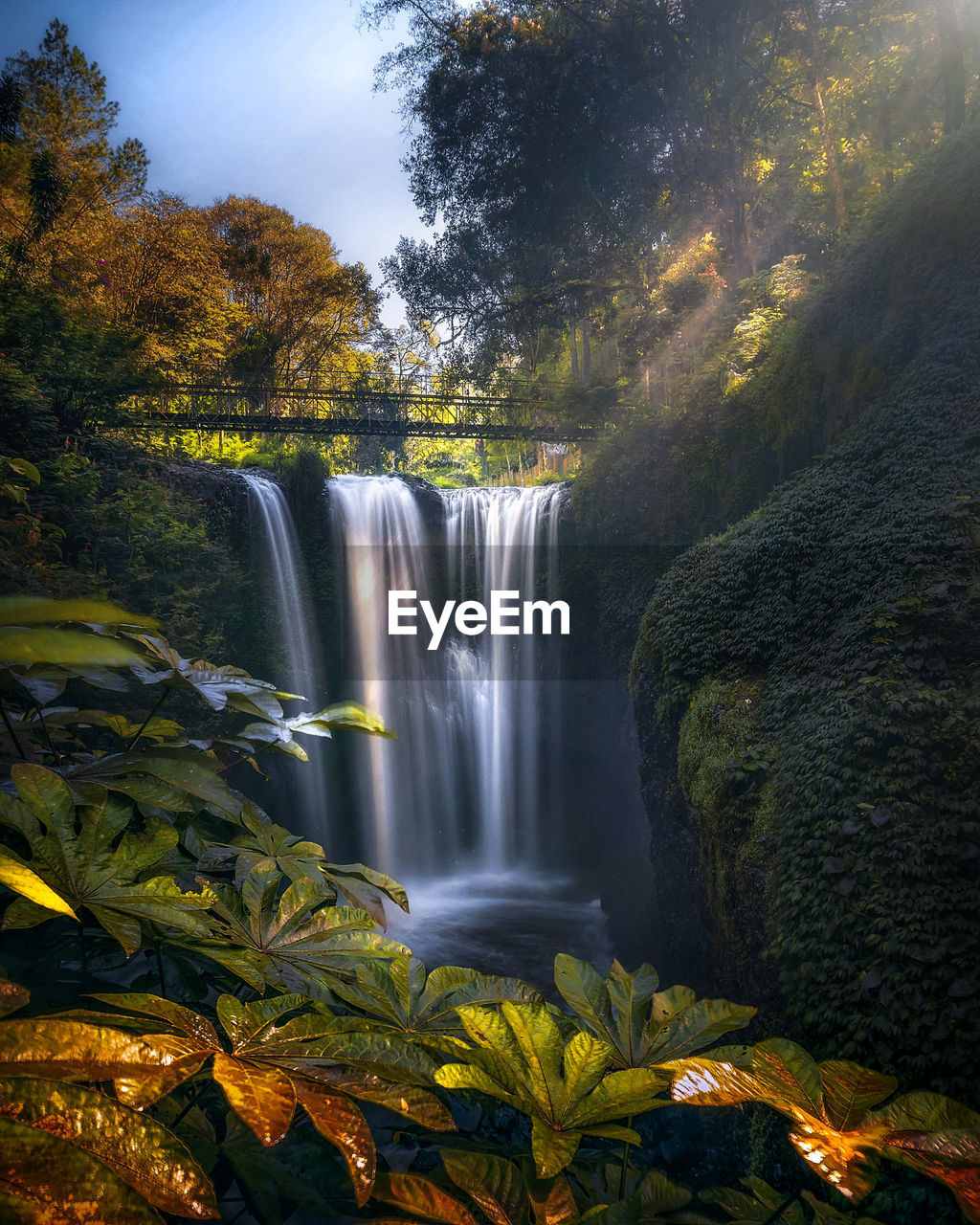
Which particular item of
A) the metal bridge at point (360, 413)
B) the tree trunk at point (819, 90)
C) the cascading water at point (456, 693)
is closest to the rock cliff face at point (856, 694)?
the cascading water at point (456, 693)

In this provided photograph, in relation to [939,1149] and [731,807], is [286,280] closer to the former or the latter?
[731,807]

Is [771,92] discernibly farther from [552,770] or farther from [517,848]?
[517,848]

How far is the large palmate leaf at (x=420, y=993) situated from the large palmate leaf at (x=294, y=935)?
0.10 ft

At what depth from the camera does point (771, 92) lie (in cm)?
1549

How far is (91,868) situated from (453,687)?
13.5 meters

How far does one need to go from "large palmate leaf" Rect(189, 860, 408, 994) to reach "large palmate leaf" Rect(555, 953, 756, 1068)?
0.30m

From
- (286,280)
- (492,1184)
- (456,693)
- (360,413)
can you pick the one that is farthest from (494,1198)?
(286,280)

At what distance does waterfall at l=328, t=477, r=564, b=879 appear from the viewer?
43.6 feet

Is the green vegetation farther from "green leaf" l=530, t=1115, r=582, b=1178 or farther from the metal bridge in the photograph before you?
the metal bridge

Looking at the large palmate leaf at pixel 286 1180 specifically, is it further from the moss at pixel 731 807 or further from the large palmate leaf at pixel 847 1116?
the moss at pixel 731 807

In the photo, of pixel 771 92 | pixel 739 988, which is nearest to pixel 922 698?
pixel 739 988

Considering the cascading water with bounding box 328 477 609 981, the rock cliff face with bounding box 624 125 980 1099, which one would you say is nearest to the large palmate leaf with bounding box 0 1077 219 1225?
the rock cliff face with bounding box 624 125 980 1099

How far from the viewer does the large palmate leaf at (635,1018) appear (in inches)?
35.6

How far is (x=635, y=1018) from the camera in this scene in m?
0.97
